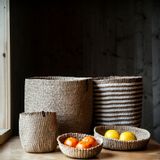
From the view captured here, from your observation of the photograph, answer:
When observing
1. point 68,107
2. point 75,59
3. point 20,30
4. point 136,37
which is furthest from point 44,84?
point 136,37

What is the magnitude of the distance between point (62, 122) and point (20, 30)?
0.66 metres

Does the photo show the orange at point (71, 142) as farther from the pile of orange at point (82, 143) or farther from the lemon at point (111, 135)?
the lemon at point (111, 135)

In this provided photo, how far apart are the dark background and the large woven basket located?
57 cm

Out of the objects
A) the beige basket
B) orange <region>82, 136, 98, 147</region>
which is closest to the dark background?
the beige basket

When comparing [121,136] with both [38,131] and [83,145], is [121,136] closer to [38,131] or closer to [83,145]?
[83,145]

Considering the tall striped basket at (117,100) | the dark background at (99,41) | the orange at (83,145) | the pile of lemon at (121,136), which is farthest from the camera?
the dark background at (99,41)

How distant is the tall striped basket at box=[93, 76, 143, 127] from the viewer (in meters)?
1.69

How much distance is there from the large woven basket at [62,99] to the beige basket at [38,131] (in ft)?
0.57

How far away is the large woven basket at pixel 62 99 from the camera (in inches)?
60.7

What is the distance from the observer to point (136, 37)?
250cm

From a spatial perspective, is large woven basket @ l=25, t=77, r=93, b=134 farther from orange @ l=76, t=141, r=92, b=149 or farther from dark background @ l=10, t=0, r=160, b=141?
dark background @ l=10, t=0, r=160, b=141

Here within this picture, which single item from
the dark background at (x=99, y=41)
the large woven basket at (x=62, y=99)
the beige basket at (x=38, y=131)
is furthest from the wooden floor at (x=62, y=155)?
the dark background at (x=99, y=41)

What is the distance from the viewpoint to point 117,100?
169 centimetres

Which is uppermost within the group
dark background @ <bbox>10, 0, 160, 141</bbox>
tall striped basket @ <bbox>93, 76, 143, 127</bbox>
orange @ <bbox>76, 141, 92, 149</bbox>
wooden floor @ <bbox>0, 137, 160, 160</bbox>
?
dark background @ <bbox>10, 0, 160, 141</bbox>
